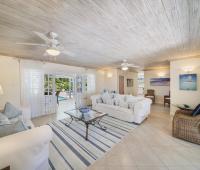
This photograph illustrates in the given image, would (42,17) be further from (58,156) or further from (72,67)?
(72,67)

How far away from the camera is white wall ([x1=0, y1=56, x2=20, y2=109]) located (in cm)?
393

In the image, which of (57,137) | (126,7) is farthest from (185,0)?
(57,137)

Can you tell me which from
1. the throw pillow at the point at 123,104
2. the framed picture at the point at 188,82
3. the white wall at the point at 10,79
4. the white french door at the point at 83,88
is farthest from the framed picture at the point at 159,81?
the white wall at the point at 10,79

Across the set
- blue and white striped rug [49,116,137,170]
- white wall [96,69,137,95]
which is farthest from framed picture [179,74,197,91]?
white wall [96,69,137,95]

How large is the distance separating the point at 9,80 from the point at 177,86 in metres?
6.84

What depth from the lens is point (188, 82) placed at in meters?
4.45

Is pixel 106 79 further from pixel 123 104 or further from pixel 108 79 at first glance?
pixel 123 104

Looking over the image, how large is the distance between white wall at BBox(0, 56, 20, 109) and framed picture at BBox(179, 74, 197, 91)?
670 cm

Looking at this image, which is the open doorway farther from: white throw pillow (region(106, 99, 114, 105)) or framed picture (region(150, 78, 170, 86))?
framed picture (region(150, 78, 170, 86))

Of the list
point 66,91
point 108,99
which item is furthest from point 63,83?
point 108,99

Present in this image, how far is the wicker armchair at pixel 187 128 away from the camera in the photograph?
2.52 m

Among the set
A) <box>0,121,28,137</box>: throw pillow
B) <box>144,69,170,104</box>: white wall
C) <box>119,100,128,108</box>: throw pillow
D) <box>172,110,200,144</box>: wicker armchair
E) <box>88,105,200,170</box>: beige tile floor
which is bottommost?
<box>88,105,200,170</box>: beige tile floor

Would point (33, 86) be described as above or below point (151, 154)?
above

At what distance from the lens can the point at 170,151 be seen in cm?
229
